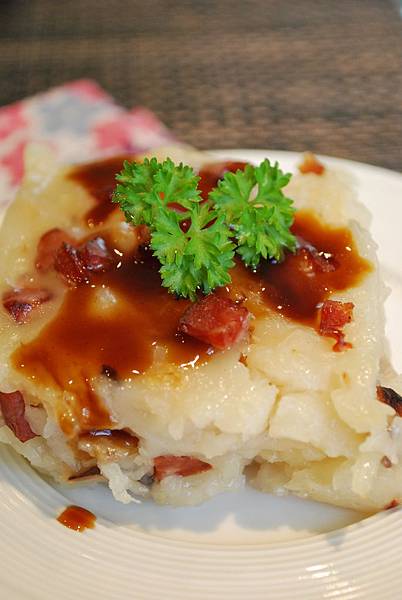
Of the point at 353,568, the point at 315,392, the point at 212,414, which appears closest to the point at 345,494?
the point at 353,568

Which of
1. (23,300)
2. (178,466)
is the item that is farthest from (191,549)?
(23,300)

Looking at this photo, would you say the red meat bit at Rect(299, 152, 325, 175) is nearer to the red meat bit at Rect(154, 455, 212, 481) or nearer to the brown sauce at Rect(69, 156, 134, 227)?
the brown sauce at Rect(69, 156, 134, 227)

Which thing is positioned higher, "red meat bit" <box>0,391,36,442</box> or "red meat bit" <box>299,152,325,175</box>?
"red meat bit" <box>299,152,325,175</box>

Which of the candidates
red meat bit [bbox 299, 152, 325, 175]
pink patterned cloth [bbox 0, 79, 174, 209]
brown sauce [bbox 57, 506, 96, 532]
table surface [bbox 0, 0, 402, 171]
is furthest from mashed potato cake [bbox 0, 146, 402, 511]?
table surface [bbox 0, 0, 402, 171]

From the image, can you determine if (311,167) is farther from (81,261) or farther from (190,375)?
(190,375)

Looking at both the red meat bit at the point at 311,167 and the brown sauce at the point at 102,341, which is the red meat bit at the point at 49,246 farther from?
the red meat bit at the point at 311,167

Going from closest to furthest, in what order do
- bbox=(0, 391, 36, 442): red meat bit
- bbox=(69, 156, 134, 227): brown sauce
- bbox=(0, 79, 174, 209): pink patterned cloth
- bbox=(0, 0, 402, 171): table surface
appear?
bbox=(0, 391, 36, 442): red meat bit
bbox=(69, 156, 134, 227): brown sauce
bbox=(0, 79, 174, 209): pink patterned cloth
bbox=(0, 0, 402, 171): table surface

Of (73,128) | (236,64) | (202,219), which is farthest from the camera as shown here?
(236,64)
